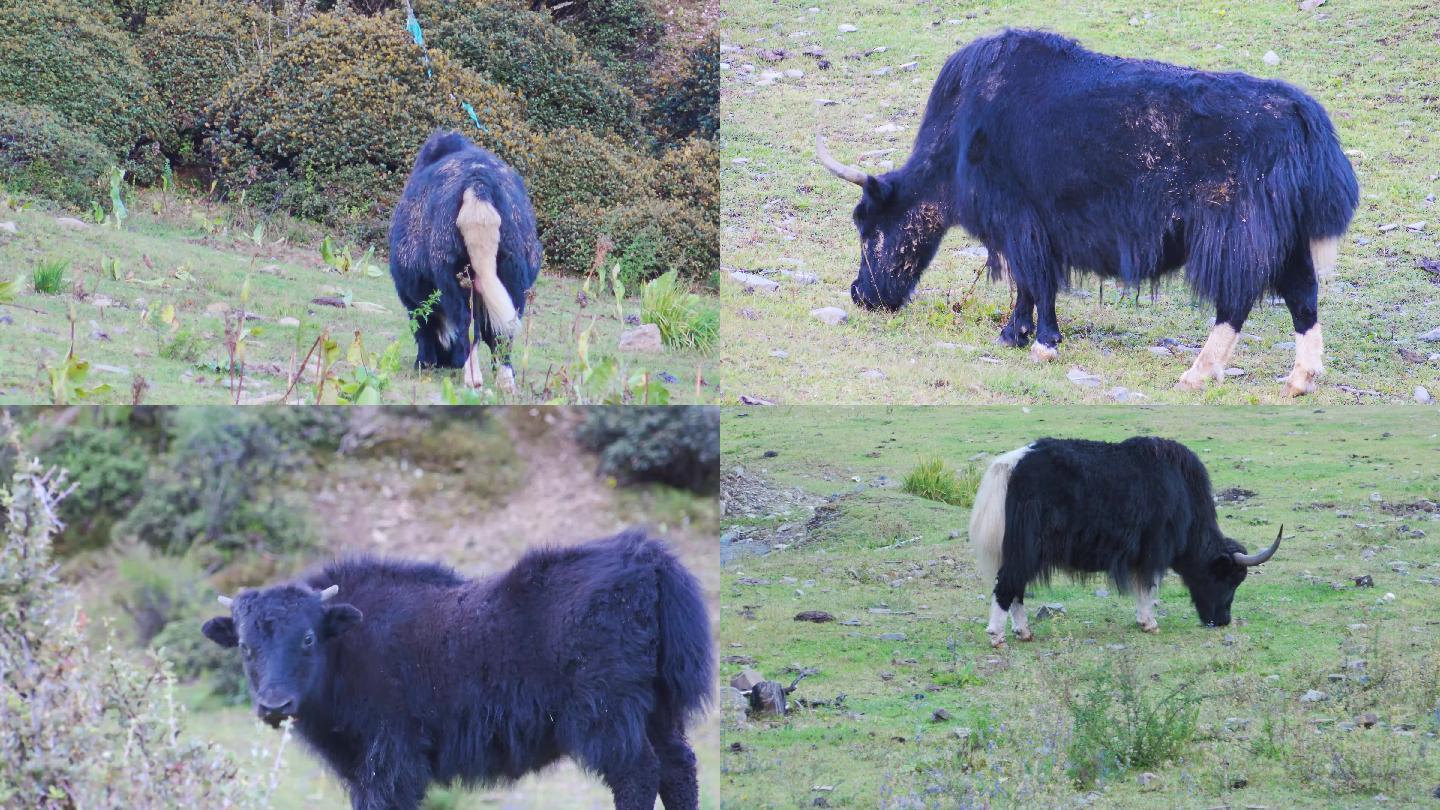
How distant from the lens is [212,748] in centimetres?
407

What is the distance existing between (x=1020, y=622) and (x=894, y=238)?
302 cm

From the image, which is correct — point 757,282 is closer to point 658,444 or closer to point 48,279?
point 658,444

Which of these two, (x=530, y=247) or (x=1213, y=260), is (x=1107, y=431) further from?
(x=530, y=247)

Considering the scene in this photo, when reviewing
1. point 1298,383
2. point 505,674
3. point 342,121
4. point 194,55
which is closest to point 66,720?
point 505,674

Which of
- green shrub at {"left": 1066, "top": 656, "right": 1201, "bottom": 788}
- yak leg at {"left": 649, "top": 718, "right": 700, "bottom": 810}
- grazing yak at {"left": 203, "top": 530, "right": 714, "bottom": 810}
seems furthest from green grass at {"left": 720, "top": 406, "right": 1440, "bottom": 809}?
grazing yak at {"left": 203, "top": 530, "right": 714, "bottom": 810}

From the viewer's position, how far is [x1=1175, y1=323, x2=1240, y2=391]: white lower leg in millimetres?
7766

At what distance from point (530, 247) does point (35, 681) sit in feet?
16.6

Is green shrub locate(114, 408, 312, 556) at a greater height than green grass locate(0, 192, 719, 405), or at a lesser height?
lesser

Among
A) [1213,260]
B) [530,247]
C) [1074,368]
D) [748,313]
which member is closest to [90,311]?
[530,247]

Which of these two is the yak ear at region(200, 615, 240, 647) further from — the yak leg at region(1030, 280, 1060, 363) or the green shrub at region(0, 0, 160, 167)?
the green shrub at region(0, 0, 160, 167)

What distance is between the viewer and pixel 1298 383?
7668mm

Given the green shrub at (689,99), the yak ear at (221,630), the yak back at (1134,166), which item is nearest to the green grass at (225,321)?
the yak ear at (221,630)

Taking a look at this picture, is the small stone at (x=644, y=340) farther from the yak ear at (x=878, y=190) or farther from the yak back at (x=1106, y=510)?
the yak back at (x=1106, y=510)

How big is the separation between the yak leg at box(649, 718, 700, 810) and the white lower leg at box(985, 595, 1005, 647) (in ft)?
8.03
